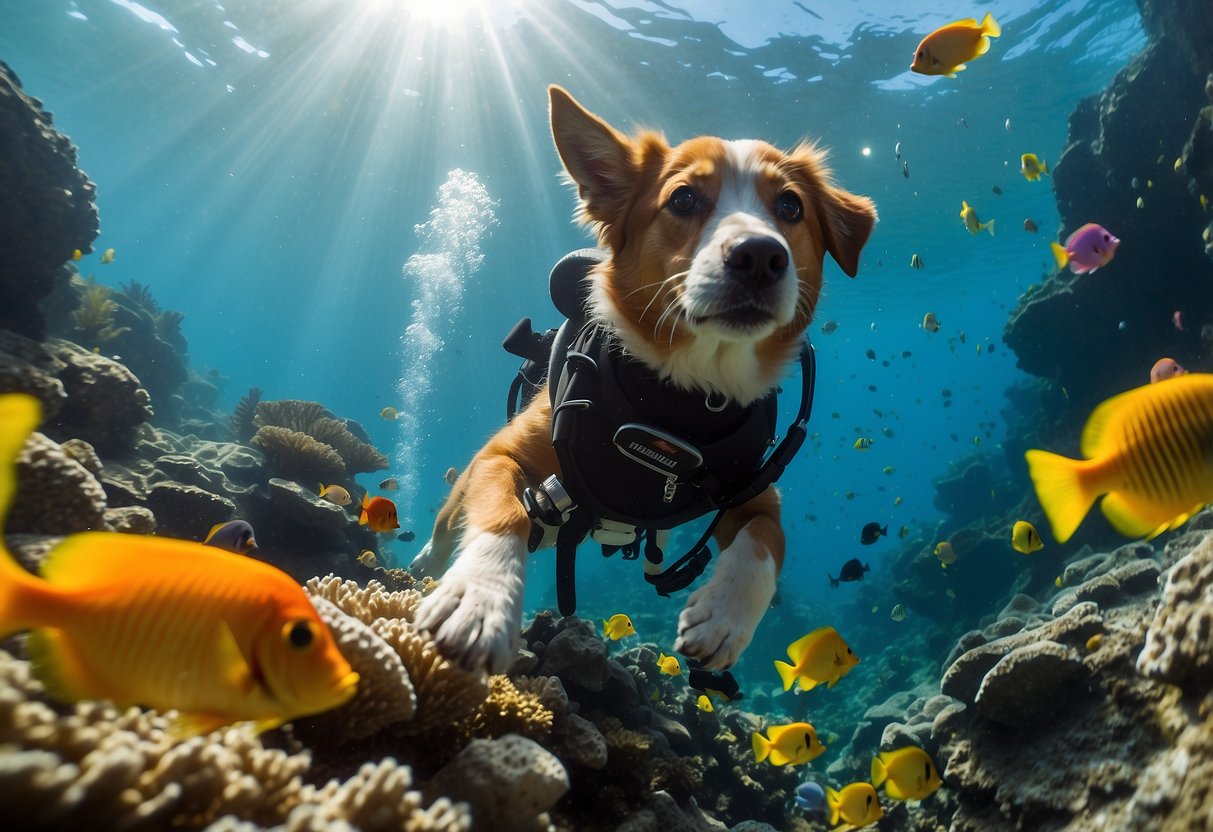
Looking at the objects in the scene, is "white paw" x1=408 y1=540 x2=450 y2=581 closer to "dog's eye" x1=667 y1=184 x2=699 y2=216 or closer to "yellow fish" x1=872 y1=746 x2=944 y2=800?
"yellow fish" x1=872 y1=746 x2=944 y2=800

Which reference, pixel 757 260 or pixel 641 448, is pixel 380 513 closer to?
pixel 641 448

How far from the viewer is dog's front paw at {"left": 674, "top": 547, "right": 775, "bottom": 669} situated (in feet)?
7.86

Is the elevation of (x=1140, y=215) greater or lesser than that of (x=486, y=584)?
greater

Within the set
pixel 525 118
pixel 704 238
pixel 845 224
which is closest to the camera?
pixel 704 238

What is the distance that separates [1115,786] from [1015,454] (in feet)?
75.3

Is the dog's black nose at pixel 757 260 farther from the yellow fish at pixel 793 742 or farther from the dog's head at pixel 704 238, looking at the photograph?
the yellow fish at pixel 793 742

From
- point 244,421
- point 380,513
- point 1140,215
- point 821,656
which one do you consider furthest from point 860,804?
point 1140,215

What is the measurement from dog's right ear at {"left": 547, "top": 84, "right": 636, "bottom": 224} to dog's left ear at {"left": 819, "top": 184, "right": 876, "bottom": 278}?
1.28 meters

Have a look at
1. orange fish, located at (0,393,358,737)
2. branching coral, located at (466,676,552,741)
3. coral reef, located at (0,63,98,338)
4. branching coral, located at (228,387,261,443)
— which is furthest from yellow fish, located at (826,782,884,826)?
branching coral, located at (228,387,261,443)

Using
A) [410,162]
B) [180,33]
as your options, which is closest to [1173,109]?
[410,162]

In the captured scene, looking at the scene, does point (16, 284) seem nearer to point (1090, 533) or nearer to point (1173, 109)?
point (1090, 533)

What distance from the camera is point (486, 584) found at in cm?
222

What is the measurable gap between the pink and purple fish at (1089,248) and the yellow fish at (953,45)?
114 inches

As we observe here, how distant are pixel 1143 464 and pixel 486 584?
2636mm
